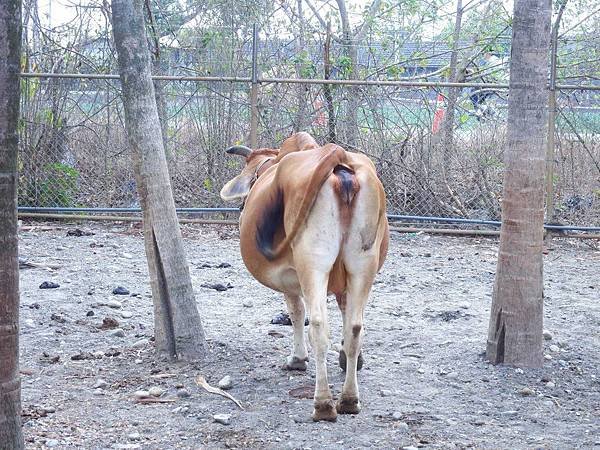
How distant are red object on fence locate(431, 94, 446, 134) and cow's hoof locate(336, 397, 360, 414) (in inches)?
281

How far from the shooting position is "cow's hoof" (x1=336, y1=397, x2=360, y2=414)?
18.2ft

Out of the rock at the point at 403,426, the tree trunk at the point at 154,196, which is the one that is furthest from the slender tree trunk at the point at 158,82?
the rock at the point at 403,426

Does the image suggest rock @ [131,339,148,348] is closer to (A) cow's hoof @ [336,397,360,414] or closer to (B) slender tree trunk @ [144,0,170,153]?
(A) cow's hoof @ [336,397,360,414]

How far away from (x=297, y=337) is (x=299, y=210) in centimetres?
139

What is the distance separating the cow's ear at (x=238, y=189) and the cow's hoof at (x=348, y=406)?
2030mm

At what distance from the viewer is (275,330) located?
752 centimetres

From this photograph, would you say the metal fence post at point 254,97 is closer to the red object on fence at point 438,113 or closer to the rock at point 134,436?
the red object on fence at point 438,113

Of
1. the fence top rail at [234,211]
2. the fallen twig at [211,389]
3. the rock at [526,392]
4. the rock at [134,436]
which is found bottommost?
the rock at [134,436]

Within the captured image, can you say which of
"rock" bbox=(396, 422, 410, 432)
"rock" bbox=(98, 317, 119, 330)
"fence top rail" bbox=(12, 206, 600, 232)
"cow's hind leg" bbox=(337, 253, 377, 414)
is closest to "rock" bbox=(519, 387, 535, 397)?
"rock" bbox=(396, 422, 410, 432)

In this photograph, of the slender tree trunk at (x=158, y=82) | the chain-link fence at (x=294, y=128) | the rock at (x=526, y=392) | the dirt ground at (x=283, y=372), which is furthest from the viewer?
the slender tree trunk at (x=158, y=82)

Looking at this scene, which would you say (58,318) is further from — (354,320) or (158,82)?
→ (158,82)

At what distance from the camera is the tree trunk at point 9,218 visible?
357cm

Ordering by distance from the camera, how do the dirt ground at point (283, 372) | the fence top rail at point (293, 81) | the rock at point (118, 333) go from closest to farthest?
the dirt ground at point (283, 372)
the rock at point (118, 333)
the fence top rail at point (293, 81)

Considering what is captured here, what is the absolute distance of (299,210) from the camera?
5.40 metres
